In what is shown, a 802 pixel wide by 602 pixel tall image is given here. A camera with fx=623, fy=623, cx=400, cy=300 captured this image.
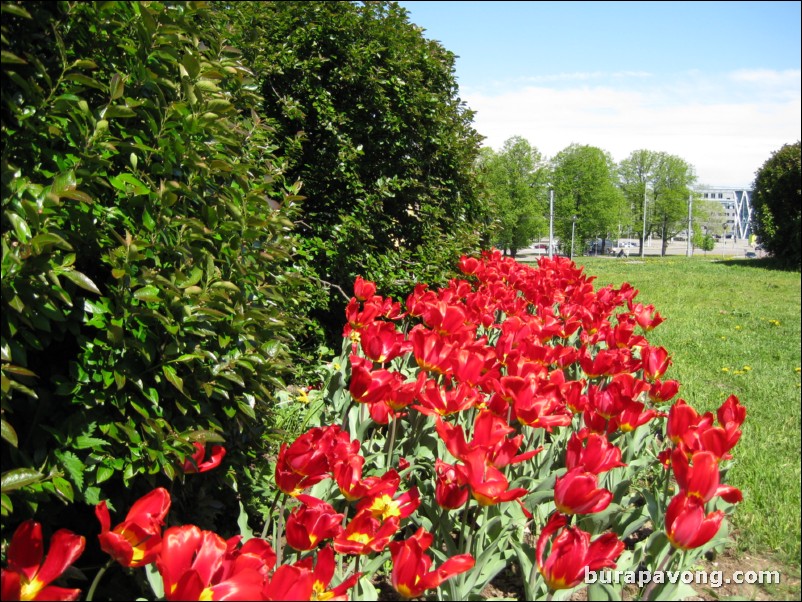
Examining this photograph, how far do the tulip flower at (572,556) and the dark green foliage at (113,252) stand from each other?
3.43ft

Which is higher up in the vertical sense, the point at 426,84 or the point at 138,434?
the point at 426,84

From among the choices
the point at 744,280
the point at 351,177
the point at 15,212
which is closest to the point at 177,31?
the point at 15,212

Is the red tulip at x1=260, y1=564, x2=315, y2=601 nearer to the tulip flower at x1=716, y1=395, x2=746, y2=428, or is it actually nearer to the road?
the tulip flower at x1=716, y1=395, x2=746, y2=428

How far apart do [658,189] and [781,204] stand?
1709 inches

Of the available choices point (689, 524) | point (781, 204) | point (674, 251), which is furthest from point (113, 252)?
point (674, 251)

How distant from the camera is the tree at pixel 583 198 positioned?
4822cm

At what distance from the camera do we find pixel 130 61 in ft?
6.59

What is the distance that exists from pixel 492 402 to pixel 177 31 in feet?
5.54

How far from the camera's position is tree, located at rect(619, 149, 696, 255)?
5706cm

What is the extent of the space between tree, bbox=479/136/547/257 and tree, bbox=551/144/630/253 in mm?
2638

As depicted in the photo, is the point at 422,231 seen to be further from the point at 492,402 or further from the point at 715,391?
the point at 492,402

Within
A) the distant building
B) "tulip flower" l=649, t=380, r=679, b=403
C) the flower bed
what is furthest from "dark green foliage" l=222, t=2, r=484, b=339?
the distant building

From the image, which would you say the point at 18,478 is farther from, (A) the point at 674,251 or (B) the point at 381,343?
(A) the point at 674,251

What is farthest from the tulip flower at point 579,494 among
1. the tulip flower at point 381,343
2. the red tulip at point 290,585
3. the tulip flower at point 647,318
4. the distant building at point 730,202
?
the distant building at point 730,202
